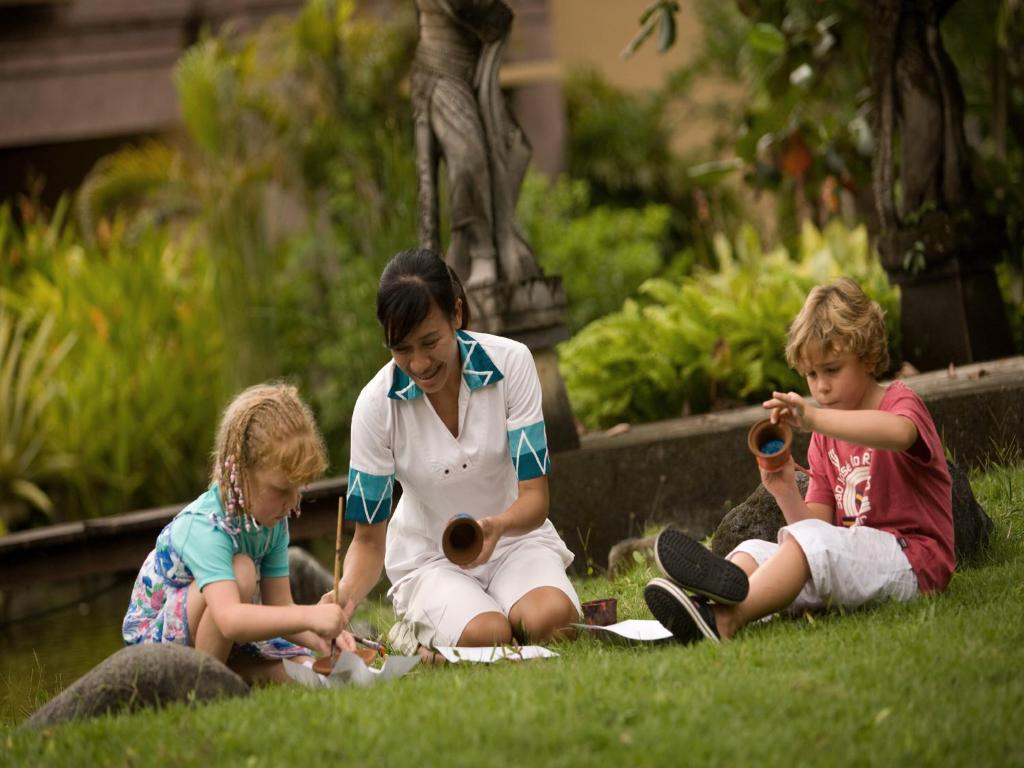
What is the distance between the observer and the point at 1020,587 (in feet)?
13.6

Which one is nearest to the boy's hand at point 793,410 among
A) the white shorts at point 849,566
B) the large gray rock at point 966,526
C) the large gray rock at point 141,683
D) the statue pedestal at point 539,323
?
the white shorts at point 849,566

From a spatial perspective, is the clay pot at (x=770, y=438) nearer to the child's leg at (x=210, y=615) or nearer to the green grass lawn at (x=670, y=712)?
the green grass lawn at (x=670, y=712)

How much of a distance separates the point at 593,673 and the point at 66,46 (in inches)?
570

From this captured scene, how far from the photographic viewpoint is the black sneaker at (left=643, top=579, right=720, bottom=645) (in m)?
3.92

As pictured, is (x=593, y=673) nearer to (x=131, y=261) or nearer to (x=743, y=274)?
(x=743, y=274)

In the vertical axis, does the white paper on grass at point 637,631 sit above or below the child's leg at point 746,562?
below

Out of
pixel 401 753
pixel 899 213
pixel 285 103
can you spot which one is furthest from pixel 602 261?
pixel 401 753

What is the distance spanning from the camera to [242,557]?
4117 millimetres

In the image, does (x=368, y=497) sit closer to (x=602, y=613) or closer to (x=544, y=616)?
(x=544, y=616)

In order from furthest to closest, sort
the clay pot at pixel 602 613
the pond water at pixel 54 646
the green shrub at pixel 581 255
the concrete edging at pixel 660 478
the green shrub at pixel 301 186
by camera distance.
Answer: the green shrub at pixel 581 255, the green shrub at pixel 301 186, the concrete edging at pixel 660 478, the pond water at pixel 54 646, the clay pot at pixel 602 613

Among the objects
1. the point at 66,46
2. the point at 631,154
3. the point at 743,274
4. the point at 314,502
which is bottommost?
the point at 314,502

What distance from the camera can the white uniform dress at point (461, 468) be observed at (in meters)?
4.50

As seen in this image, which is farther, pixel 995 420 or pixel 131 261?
pixel 131 261

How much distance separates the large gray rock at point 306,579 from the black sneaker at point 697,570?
3.66 meters
